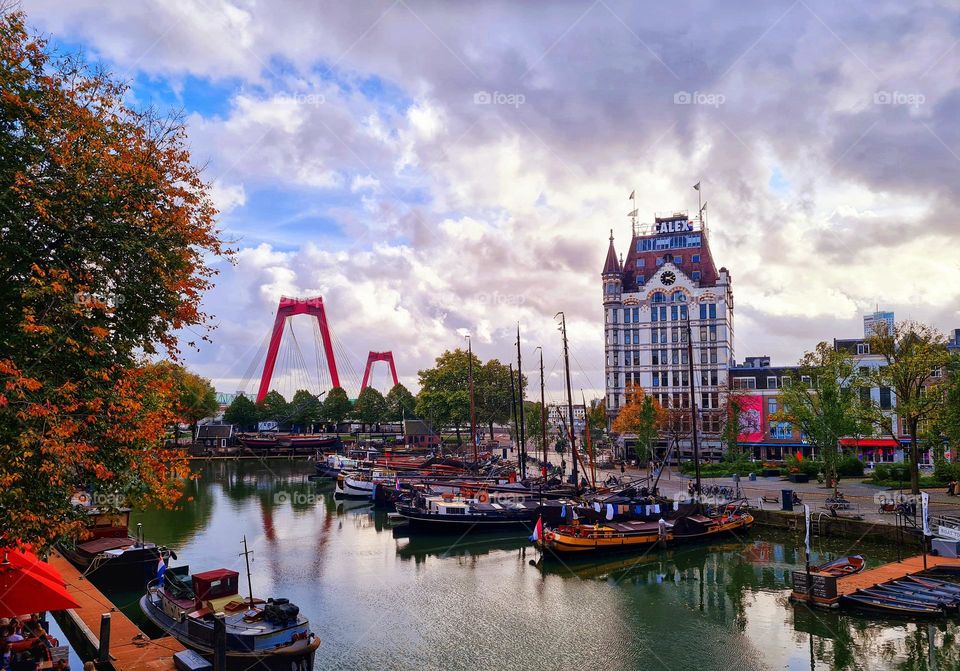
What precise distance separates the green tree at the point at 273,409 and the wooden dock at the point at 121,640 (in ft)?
305

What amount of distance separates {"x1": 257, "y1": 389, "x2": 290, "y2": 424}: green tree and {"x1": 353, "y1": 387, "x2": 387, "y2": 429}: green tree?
475 inches

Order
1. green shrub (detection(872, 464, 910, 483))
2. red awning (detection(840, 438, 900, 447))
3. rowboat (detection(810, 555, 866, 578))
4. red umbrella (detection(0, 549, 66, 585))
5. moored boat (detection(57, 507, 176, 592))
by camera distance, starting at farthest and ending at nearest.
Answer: red awning (detection(840, 438, 900, 447)) → green shrub (detection(872, 464, 910, 483)) → moored boat (detection(57, 507, 176, 592)) → rowboat (detection(810, 555, 866, 578)) → red umbrella (detection(0, 549, 66, 585))

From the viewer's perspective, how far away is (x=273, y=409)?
381 ft

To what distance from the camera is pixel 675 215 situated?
3093 inches

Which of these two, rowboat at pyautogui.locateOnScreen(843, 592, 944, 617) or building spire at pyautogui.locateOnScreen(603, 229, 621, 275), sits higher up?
building spire at pyautogui.locateOnScreen(603, 229, 621, 275)

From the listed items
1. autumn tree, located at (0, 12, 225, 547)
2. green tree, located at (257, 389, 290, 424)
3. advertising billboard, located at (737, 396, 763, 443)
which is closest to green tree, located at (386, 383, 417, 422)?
green tree, located at (257, 389, 290, 424)

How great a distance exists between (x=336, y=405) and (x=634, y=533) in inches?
3482

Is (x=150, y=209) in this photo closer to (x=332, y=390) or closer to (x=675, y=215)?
(x=675, y=215)

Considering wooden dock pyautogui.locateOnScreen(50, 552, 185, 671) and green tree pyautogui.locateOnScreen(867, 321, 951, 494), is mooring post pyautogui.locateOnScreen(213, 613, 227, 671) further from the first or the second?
green tree pyautogui.locateOnScreen(867, 321, 951, 494)

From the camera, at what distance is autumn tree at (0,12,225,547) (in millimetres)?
10742

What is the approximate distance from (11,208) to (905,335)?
49.7m

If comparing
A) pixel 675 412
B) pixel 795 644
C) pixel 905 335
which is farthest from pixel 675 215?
pixel 795 644

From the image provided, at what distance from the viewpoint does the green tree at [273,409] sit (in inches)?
4483

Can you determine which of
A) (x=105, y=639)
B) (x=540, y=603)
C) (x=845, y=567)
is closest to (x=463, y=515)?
(x=540, y=603)
